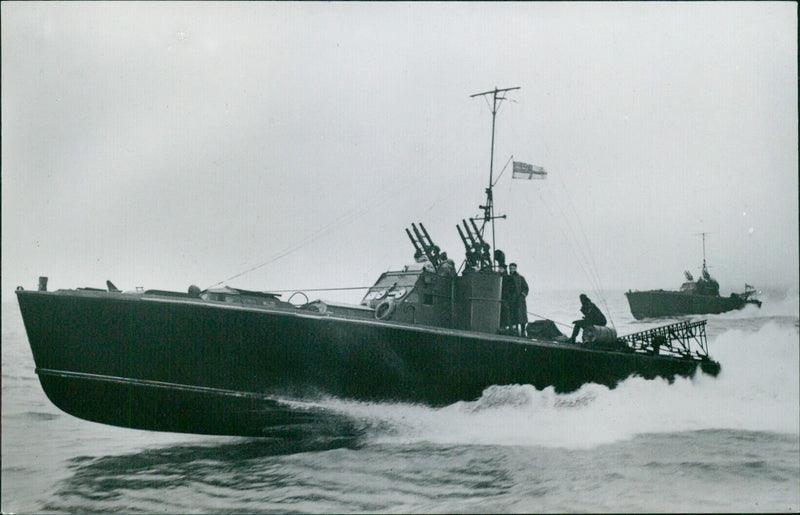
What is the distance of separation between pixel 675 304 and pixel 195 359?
23.0ft

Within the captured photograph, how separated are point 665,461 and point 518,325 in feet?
10.3

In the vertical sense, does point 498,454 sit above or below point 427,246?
below

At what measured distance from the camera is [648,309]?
9719mm

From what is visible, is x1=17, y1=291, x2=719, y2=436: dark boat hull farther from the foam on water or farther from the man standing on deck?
the man standing on deck

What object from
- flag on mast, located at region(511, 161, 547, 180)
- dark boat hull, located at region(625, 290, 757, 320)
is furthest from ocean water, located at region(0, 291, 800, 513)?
flag on mast, located at region(511, 161, 547, 180)

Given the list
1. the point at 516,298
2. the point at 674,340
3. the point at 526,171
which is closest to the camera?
the point at 526,171

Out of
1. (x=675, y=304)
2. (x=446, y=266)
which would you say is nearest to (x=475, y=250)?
(x=446, y=266)

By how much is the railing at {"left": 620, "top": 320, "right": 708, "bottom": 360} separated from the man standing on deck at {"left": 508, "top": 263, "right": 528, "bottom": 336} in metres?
1.75

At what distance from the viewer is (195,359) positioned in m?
6.43

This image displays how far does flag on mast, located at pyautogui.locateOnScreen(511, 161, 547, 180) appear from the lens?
8281 mm

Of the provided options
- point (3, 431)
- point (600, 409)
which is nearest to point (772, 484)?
point (600, 409)

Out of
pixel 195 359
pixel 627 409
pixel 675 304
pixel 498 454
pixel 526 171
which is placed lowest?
pixel 498 454

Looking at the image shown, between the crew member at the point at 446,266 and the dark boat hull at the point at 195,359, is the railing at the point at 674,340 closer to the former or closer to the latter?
the crew member at the point at 446,266

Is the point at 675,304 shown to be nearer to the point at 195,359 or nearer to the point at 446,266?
the point at 446,266
